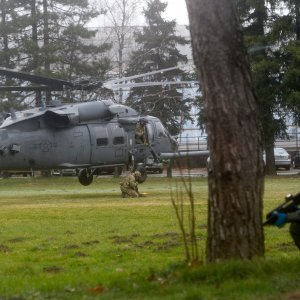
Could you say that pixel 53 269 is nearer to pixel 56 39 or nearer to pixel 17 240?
pixel 17 240

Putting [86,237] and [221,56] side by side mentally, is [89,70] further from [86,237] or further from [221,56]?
[221,56]

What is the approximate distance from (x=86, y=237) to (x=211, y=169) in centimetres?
630

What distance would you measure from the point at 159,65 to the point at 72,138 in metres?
32.1

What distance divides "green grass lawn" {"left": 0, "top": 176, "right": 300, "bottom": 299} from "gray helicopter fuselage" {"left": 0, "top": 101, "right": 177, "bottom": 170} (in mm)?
5266

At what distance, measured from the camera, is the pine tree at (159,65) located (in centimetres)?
5341

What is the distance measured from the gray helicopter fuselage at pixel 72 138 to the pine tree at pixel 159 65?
23.2m

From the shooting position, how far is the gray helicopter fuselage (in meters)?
25.5

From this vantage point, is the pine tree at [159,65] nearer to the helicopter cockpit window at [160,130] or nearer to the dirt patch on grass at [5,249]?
the helicopter cockpit window at [160,130]

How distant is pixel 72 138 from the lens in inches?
1038

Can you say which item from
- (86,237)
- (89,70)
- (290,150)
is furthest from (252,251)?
(290,150)

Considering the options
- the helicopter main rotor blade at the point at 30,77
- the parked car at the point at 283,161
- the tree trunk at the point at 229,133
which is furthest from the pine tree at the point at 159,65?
the tree trunk at the point at 229,133

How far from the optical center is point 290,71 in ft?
144

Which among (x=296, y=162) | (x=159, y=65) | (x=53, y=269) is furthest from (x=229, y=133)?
(x=296, y=162)

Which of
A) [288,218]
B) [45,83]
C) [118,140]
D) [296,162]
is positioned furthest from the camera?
[296,162]
